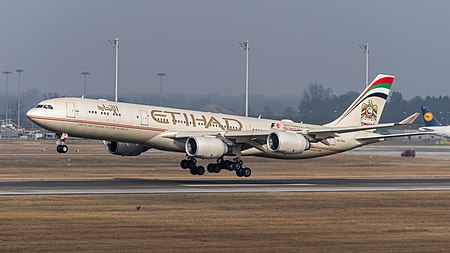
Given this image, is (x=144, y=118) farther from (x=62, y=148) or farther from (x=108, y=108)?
(x=62, y=148)

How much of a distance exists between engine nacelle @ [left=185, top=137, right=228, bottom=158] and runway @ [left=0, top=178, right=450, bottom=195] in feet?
5.93

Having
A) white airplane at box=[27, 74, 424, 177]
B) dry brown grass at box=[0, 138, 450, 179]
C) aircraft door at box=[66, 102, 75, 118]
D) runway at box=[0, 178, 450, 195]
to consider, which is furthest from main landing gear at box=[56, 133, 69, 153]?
dry brown grass at box=[0, 138, 450, 179]

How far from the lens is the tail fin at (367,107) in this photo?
236 feet

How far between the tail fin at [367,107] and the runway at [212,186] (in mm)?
10528

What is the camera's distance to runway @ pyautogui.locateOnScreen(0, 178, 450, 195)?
49219mm

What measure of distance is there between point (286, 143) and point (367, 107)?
14.6 metres

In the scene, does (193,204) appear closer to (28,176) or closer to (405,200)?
(405,200)

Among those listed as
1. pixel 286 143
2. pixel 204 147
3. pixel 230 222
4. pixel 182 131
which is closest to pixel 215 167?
pixel 182 131

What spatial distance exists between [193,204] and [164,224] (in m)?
7.70

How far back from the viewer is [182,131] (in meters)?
61.0

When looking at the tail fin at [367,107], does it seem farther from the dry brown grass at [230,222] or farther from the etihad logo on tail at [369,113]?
the dry brown grass at [230,222]


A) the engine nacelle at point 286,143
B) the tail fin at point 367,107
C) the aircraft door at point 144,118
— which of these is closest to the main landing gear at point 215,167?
the engine nacelle at point 286,143

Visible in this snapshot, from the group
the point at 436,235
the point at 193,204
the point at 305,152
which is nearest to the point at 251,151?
the point at 305,152

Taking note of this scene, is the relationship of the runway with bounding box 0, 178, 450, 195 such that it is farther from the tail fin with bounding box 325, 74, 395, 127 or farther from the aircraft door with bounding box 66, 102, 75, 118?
the tail fin with bounding box 325, 74, 395, 127
